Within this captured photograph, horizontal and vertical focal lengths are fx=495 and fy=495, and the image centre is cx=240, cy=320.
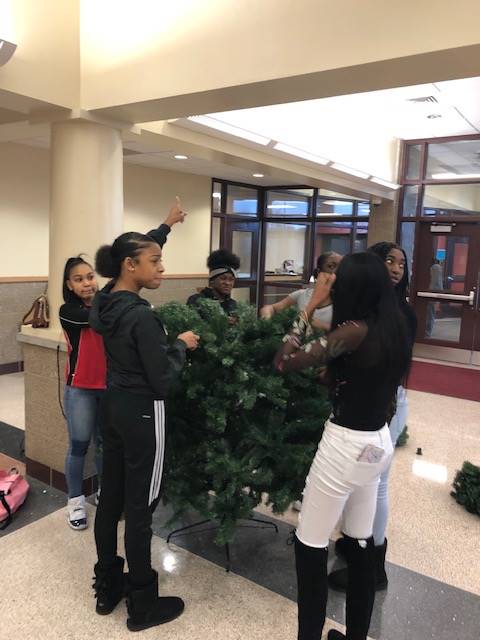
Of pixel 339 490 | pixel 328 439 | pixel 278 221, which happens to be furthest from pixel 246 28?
pixel 278 221

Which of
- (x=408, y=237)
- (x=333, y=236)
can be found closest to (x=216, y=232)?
(x=333, y=236)

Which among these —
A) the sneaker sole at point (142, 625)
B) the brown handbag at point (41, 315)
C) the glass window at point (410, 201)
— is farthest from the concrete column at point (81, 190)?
the glass window at point (410, 201)

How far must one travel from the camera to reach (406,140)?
740 centimetres

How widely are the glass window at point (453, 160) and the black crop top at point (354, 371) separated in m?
6.53

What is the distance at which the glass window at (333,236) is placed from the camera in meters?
8.62

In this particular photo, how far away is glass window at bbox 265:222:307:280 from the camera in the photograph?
9258mm

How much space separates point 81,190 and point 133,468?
69.4 inches

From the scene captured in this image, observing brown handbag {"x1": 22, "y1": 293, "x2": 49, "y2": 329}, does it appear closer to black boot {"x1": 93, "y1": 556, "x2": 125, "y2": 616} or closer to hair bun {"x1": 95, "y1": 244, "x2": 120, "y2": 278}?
hair bun {"x1": 95, "y1": 244, "x2": 120, "y2": 278}

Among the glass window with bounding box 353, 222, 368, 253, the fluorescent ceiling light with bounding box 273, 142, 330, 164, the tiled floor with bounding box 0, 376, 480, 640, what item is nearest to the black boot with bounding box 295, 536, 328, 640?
the tiled floor with bounding box 0, 376, 480, 640

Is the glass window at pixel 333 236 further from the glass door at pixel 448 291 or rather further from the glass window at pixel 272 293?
the glass door at pixel 448 291

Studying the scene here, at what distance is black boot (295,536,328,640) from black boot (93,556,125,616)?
810 millimetres

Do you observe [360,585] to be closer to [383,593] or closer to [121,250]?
[383,593]

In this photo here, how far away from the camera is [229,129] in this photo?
12.8 feet

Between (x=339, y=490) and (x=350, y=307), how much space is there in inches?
23.6
